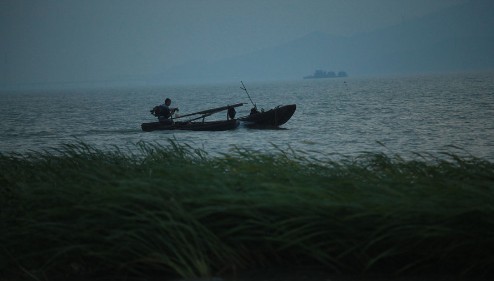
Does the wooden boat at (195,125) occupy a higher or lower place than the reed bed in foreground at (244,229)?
lower

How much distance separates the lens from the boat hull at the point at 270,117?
41.1m

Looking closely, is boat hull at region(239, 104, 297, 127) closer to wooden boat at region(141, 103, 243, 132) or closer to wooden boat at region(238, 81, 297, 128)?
wooden boat at region(238, 81, 297, 128)

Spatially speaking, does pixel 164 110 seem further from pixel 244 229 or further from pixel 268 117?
pixel 244 229

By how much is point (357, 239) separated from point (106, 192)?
2620mm

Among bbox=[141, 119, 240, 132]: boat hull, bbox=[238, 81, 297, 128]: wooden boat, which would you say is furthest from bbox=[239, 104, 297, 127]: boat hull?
bbox=[141, 119, 240, 132]: boat hull

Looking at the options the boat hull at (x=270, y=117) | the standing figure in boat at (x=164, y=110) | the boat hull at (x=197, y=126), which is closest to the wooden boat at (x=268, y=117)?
the boat hull at (x=270, y=117)

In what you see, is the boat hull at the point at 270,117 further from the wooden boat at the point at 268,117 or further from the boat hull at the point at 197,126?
the boat hull at the point at 197,126

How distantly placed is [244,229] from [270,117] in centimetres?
3504

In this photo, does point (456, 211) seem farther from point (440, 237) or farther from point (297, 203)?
point (297, 203)

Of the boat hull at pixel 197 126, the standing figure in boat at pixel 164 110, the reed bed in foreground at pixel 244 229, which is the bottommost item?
the boat hull at pixel 197 126

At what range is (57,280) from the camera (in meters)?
6.93

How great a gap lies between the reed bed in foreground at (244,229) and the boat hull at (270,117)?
33.8 meters

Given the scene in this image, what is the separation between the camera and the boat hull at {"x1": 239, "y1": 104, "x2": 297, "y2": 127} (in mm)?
41062

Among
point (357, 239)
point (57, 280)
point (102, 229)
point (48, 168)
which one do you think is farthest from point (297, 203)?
point (48, 168)
